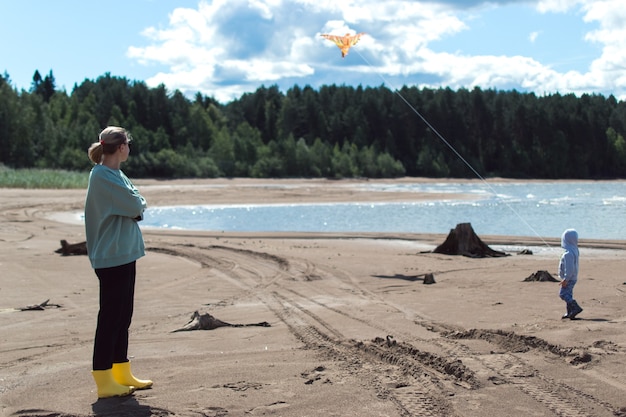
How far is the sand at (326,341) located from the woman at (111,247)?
0.22 meters

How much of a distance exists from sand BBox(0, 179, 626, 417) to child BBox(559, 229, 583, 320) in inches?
10.0

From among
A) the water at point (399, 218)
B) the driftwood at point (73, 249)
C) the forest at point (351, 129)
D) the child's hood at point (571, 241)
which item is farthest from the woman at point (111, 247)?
the forest at point (351, 129)

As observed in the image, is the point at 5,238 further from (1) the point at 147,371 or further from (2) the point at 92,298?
(1) the point at 147,371

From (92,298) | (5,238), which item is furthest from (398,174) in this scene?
(92,298)

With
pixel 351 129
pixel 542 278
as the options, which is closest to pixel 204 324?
pixel 542 278

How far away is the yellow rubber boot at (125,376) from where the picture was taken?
5133mm

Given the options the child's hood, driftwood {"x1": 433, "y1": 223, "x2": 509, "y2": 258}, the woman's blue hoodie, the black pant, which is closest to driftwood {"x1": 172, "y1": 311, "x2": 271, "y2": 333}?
the black pant

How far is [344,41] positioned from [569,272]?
7460mm

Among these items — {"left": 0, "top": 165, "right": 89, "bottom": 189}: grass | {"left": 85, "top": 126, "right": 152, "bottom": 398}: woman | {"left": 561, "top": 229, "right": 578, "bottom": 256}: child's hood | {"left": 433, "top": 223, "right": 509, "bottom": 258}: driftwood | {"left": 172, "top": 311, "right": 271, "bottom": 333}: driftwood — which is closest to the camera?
{"left": 85, "top": 126, "right": 152, "bottom": 398}: woman

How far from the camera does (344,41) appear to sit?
13.9 m

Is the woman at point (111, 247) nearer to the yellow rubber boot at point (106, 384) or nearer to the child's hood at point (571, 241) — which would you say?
the yellow rubber boot at point (106, 384)

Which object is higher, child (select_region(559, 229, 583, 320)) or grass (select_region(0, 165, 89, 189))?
child (select_region(559, 229, 583, 320))

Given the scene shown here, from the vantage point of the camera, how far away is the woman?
497cm

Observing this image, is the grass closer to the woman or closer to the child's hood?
the child's hood
